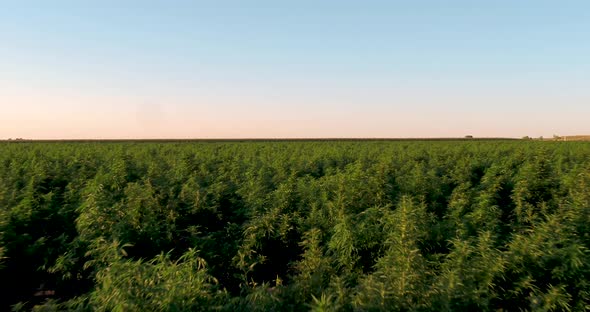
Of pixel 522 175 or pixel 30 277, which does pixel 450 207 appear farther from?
pixel 30 277

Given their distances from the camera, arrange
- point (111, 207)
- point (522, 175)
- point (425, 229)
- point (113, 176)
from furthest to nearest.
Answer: point (522, 175) → point (113, 176) → point (111, 207) → point (425, 229)

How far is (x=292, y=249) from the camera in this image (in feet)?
30.9

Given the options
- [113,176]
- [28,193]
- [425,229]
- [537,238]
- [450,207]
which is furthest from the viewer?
[113,176]

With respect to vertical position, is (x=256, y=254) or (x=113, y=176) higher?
(x=113, y=176)

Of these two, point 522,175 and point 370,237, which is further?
point 522,175

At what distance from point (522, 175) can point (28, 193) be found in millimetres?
14912

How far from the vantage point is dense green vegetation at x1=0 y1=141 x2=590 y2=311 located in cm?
460

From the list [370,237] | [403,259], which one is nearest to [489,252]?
[403,259]

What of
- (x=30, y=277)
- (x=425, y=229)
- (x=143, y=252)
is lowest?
(x=30, y=277)

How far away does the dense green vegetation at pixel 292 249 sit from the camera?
181 inches

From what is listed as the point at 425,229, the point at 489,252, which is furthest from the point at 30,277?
the point at 489,252

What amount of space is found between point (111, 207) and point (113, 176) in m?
4.80

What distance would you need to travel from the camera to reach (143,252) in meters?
8.01

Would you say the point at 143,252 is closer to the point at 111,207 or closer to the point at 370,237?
the point at 111,207
